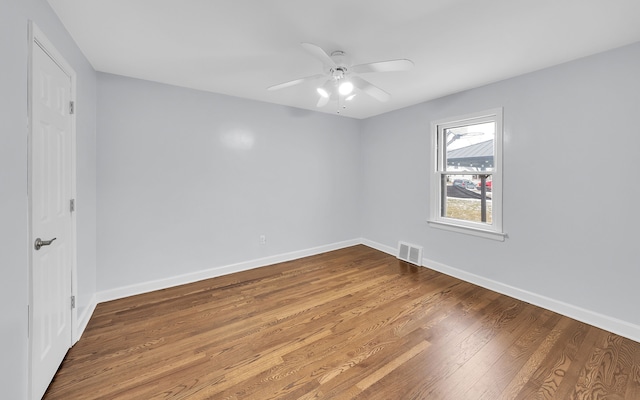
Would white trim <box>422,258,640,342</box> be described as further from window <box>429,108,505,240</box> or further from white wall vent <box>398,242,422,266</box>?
window <box>429,108,505,240</box>

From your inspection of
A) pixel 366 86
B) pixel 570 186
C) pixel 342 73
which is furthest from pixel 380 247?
pixel 342 73

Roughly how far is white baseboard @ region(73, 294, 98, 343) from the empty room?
3 centimetres

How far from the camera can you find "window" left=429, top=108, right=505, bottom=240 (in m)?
3.11

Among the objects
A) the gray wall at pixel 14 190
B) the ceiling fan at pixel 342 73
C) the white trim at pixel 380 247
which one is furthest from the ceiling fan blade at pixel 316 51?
the white trim at pixel 380 247

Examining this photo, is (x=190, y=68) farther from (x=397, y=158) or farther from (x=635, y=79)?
→ (x=635, y=79)

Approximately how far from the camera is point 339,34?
2006 millimetres

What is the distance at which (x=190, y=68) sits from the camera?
104 inches

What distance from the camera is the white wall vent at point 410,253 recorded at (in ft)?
12.9

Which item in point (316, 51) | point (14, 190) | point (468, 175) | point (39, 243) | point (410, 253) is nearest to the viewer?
point (14, 190)

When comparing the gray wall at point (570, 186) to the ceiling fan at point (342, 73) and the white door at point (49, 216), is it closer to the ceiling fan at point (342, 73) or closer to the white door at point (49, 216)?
the ceiling fan at point (342, 73)

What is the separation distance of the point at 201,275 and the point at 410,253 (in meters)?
3.11

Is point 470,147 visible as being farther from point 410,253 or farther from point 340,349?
point 340,349

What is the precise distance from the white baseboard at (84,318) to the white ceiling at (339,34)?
237cm

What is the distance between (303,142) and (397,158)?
1.62 m
